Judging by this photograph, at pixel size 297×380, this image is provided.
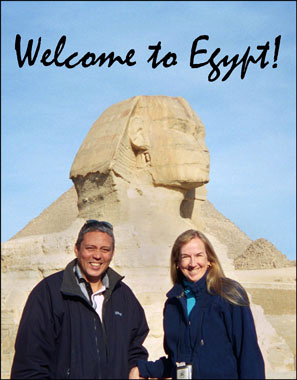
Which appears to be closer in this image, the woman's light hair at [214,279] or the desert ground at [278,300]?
the woman's light hair at [214,279]

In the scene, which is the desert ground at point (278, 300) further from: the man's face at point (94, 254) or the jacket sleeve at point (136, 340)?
the man's face at point (94, 254)

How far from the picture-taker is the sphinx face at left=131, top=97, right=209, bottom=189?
868 centimetres

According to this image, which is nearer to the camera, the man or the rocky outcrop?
the man

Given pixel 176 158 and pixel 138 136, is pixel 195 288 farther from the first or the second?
pixel 138 136

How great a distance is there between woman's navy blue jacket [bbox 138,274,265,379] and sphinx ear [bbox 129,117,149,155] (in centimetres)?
567

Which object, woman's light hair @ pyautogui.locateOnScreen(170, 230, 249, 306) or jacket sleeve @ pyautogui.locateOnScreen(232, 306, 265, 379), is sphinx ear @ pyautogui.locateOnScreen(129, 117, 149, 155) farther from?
jacket sleeve @ pyautogui.locateOnScreen(232, 306, 265, 379)

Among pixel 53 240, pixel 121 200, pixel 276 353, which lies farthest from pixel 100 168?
pixel 276 353

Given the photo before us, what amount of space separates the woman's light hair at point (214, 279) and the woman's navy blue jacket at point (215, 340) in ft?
0.11

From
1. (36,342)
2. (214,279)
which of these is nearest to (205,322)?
(214,279)

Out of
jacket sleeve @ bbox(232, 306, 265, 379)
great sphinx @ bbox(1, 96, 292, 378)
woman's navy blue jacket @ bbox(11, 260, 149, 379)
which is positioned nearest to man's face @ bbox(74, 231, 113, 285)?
woman's navy blue jacket @ bbox(11, 260, 149, 379)

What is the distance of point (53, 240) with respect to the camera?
29.2 ft

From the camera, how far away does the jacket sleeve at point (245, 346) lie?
305 cm

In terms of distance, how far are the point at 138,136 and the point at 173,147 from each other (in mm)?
551

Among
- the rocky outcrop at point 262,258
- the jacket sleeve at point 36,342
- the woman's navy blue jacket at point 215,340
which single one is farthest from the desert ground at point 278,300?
the jacket sleeve at point 36,342
